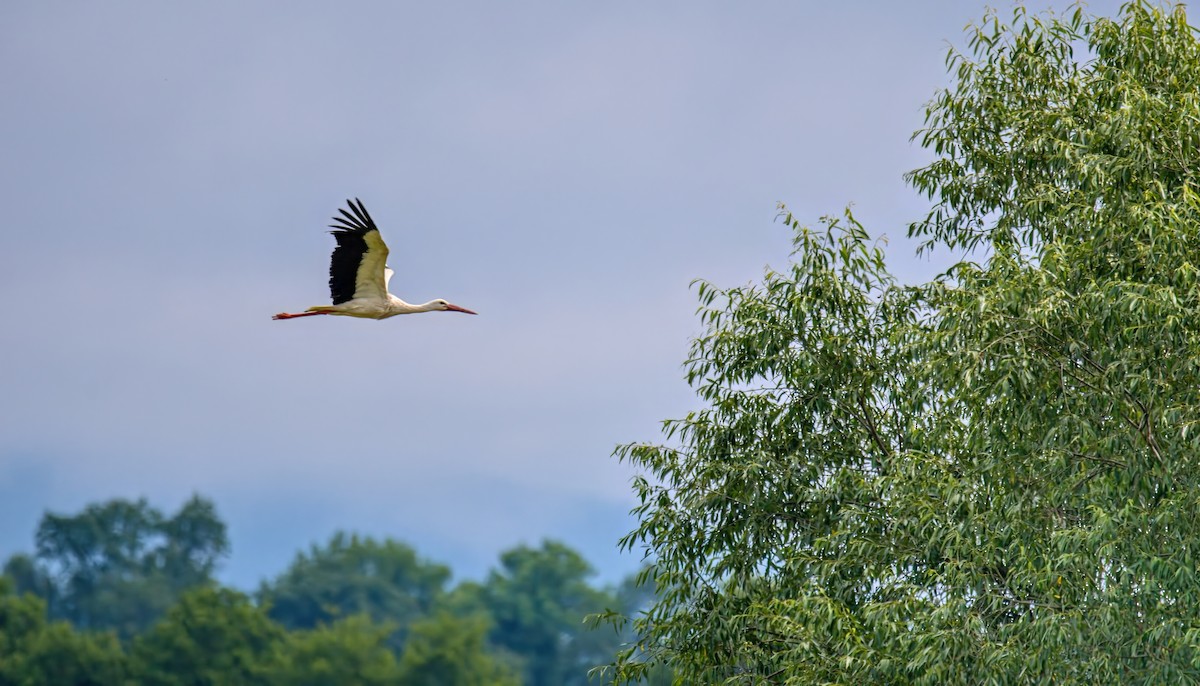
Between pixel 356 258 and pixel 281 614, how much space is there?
64.9 m

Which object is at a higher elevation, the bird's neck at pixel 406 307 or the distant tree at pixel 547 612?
the distant tree at pixel 547 612

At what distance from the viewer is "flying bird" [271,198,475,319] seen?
41.9ft

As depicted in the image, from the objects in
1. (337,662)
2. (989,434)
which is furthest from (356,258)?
(337,662)

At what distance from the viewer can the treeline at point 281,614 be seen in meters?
57.1

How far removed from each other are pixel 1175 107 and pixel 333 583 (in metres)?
67.3

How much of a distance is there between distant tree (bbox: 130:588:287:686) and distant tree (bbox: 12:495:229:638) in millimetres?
10897

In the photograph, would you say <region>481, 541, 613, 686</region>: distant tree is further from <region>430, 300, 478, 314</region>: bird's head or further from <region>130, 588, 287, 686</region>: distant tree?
<region>430, 300, 478, 314</region>: bird's head

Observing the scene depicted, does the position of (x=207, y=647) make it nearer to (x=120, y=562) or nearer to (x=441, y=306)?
(x=120, y=562)

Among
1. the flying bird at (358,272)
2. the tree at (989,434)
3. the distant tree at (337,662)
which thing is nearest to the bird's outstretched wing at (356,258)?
the flying bird at (358,272)

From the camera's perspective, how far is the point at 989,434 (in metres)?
11.2

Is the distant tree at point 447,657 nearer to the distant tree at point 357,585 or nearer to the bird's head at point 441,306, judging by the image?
the distant tree at point 357,585

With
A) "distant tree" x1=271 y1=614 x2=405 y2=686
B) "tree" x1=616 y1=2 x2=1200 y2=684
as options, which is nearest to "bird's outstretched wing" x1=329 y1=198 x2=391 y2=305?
"tree" x1=616 y1=2 x2=1200 y2=684

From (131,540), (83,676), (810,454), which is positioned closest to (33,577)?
(131,540)

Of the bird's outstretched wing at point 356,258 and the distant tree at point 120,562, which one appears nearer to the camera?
the bird's outstretched wing at point 356,258
